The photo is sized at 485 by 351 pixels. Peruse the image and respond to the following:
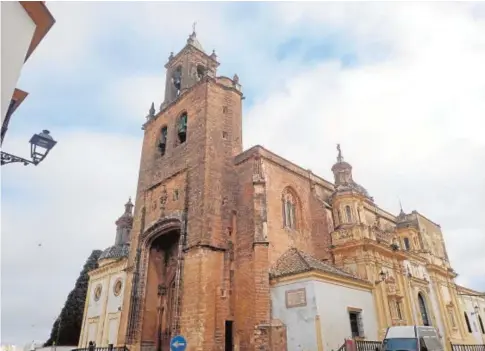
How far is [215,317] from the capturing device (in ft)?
55.5

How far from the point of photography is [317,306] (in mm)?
16031

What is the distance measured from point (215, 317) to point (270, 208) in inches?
248

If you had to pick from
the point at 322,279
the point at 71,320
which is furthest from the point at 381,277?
the point at 71,320

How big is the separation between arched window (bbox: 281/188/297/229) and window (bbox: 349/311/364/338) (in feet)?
18.5

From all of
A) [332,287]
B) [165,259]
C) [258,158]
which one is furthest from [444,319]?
[165,259]

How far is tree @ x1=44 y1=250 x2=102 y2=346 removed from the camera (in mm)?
37250

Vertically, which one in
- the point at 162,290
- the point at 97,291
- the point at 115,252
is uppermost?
the point at 115,252

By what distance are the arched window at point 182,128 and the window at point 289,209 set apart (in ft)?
23.9

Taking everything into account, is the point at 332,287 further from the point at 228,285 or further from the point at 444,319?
the point at 444,319

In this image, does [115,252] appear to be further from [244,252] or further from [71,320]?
[244,252]

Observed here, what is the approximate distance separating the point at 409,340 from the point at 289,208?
9713 mm

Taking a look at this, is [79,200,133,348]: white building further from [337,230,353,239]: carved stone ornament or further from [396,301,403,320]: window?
[396,301,403,320]: window

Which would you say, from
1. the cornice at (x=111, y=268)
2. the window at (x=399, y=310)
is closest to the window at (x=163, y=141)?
the cornice at (x=111, y=268)

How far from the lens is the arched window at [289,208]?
2136 centimetres
